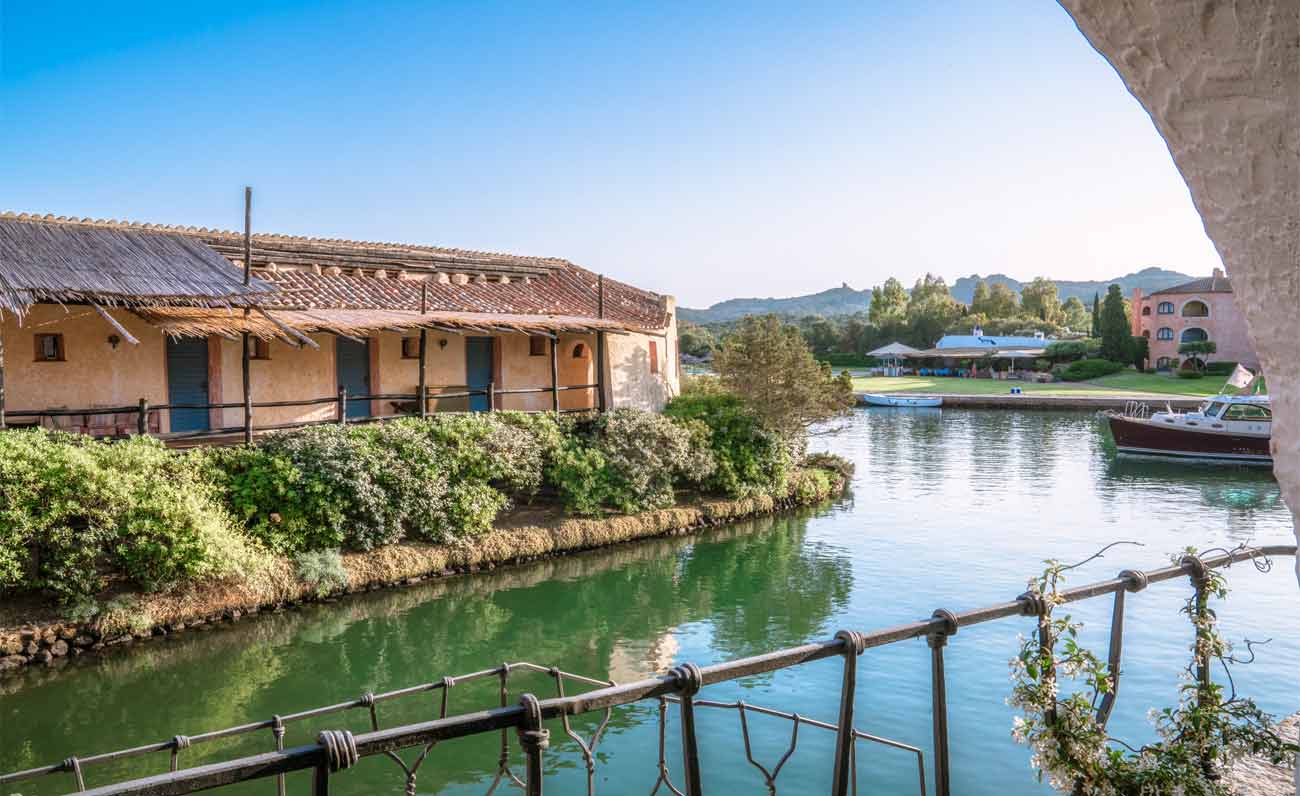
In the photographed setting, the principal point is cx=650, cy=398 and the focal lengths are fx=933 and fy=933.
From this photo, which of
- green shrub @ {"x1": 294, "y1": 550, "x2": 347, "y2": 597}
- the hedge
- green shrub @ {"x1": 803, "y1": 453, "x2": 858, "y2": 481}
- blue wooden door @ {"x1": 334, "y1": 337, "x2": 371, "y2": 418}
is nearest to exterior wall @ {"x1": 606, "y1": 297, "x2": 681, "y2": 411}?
the hedge

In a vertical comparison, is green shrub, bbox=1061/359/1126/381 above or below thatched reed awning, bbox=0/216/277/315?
below

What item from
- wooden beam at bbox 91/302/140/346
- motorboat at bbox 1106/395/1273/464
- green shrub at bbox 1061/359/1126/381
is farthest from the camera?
green shrub at bbox 1061/359/1126/381

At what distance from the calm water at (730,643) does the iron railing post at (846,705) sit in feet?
19.3

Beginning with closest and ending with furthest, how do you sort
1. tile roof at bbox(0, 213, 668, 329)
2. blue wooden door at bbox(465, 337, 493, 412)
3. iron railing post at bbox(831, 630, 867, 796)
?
iron railing post at bbox(831, 630, 867, 796) < tile roof at bbox(0, 213, 668, 329) < blue wooden door at bbox(465, 337, 493, 412)

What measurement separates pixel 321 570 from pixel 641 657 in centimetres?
514

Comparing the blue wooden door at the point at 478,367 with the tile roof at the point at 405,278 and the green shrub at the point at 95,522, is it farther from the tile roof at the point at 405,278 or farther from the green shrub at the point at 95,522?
the green shrub at the point at 95,522

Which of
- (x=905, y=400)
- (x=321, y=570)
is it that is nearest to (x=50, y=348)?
(x=321, y=570)

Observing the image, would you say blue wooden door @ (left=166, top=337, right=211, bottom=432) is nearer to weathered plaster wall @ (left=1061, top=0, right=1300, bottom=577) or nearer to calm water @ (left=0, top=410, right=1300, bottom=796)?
calm water @ (left=0, top=410, right=1300, bottom=796)

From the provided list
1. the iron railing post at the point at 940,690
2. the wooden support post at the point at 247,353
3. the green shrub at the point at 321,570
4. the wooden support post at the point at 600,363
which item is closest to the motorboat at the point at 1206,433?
the wooden support post at the point at 600,363

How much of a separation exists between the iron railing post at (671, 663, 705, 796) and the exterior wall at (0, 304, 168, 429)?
15.1 metres

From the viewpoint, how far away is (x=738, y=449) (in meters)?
21.8

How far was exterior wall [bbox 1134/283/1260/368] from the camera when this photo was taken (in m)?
57.8

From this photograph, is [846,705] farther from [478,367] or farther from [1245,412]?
[1245,412]

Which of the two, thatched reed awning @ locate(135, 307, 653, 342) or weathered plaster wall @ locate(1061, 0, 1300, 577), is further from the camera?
thatched reed awning @ locate(135, 307, 653, 342)
